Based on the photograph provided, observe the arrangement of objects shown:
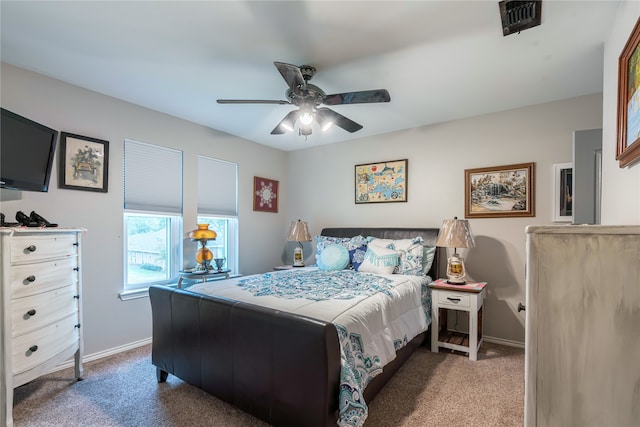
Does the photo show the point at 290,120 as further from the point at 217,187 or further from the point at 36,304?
the point at 36,304

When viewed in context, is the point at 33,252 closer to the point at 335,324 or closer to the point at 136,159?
the point at 136,159

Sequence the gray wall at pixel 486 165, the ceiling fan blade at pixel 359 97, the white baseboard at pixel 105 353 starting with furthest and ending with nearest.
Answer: the gray wall at pixel 486 165, the white baseboard at pixel 105 353, the ceiling fan blade at pixel 359 97

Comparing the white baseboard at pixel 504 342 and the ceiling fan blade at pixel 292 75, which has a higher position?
the ceiling fan blade at pixel 292 75

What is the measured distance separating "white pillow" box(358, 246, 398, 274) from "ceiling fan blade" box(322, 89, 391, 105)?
5.55 feet

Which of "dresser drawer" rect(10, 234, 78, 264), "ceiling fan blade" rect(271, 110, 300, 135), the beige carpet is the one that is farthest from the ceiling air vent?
"dresser drawer" rect(10, 234, 78, 264)

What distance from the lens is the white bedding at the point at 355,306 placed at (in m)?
1.62

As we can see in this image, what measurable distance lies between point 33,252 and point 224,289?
1.23 m

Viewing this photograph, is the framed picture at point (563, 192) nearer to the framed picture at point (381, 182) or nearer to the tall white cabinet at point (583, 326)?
the framed picture at point (381, 182)

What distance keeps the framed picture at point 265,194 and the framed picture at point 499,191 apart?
8.87ft

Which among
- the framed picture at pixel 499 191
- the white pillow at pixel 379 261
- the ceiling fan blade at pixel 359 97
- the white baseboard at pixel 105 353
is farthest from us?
the white pillow at pixel 379 261

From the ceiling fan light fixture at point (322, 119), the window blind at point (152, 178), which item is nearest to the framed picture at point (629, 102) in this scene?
the ceiling fan light fixture at point (322, 119)

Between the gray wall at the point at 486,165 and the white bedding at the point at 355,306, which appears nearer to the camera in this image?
the white bedding at the point at 355,306

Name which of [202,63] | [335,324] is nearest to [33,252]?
[202,63]

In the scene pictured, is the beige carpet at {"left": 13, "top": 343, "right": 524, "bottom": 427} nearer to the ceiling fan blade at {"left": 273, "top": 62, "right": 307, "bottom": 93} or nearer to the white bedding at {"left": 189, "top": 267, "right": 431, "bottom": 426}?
the white bedding at {"left": 189, "top": 267, "right": 431, "bottom": 426}
